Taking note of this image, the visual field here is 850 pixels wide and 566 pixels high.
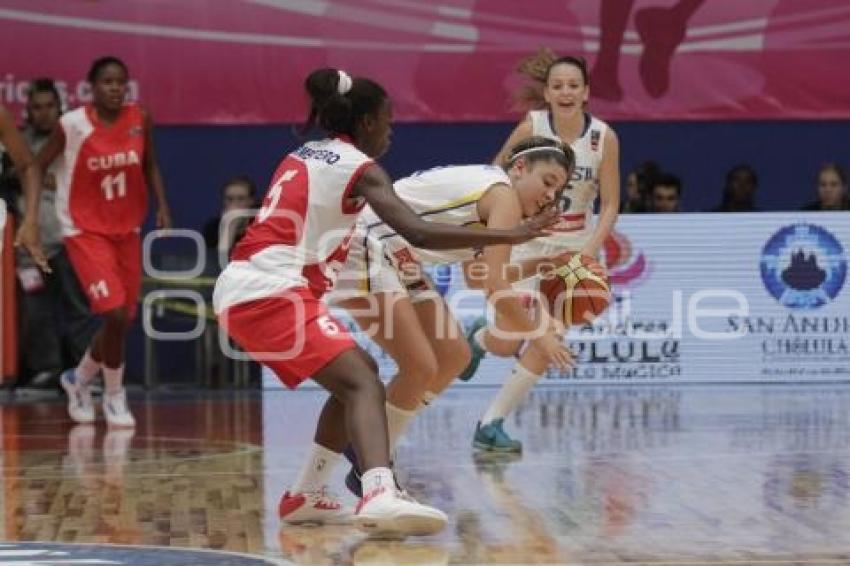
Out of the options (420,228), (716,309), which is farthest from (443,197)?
(716,309)

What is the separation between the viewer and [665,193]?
14.7m

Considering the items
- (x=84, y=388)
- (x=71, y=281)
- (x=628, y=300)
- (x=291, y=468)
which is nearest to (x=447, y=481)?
(x=291, y=468)

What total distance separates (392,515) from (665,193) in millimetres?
7917

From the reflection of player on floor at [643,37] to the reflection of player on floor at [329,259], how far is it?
7.17m

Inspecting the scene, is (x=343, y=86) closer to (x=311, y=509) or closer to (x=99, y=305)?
(x=311, y=509)

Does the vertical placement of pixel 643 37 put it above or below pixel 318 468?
above

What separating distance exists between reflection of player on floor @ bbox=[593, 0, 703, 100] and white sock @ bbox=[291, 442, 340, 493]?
23.4 ft

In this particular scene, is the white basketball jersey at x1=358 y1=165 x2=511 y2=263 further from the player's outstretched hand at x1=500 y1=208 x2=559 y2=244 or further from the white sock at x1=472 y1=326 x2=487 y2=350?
the white sock at x1=472 y1=326 x2=487 y2=350

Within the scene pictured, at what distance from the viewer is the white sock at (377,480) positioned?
7.17 m

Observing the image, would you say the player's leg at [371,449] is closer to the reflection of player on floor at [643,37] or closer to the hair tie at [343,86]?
the hair tie at [343,86]

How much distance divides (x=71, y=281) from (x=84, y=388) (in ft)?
7.30

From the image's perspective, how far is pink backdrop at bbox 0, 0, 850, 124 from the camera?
47.7 feet

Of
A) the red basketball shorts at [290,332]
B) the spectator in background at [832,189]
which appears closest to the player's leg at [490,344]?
the spectator in background at [832,189]

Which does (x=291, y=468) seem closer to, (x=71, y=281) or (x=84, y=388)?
(x=84, y=388)
